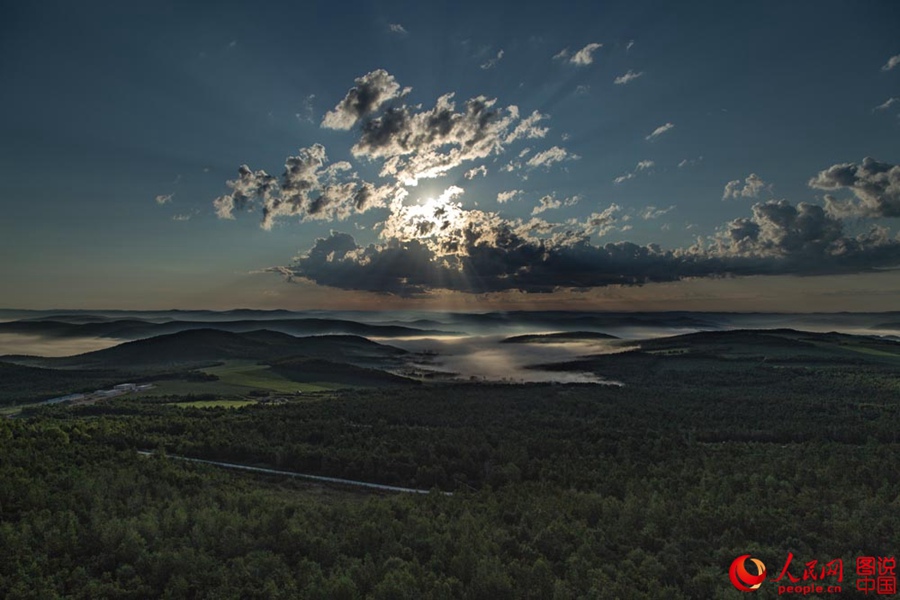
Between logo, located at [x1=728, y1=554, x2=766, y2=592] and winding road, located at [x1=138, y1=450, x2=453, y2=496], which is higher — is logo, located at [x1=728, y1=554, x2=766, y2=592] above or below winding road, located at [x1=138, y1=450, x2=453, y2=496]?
above

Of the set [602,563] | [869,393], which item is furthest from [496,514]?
[869,393]

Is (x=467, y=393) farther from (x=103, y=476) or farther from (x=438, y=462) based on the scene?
(x=103, y=476)

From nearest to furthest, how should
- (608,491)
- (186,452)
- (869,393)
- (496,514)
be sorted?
(496,514)
(608,491)
(186,452)
(869,393)

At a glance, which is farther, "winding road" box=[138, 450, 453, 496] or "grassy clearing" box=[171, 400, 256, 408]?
"grassy clearing" box=[171, 400, 256, 408]

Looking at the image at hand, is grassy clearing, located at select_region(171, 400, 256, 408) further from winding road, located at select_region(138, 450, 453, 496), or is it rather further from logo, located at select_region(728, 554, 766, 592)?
logo, located at select_region(728, 554, 766, 592)

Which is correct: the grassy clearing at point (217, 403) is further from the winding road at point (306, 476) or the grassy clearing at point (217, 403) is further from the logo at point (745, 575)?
the logo at point (745, 575)

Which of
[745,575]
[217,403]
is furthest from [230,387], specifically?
[745,575]

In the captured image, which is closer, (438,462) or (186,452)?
(438,462)

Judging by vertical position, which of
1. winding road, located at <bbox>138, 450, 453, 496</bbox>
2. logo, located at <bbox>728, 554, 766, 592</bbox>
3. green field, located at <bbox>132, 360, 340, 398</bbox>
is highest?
logo, located at <bbox>728, 554, 766, 592</bbox>

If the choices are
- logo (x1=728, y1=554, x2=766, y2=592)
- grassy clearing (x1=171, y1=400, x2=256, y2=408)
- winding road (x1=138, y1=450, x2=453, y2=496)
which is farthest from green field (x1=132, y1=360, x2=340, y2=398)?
logo (x1=728, y1=554, x2=766, y2=592)
